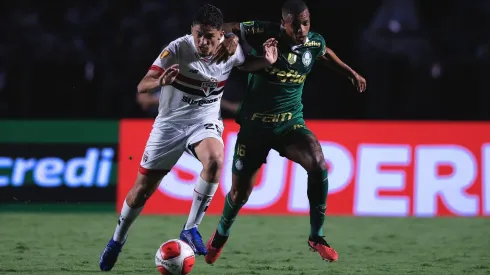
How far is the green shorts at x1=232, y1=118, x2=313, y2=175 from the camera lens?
900cm

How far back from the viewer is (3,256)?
9.22 meters

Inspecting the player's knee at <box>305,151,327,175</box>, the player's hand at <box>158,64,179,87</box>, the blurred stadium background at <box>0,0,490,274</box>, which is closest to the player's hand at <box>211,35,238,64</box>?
the player's hand at <box>158,64,179,87</box>

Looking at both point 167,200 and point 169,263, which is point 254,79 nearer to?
point 169,263

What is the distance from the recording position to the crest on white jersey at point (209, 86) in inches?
331

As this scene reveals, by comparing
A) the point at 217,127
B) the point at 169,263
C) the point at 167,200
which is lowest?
the point at 167,200

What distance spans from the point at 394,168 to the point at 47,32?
5.39 metres

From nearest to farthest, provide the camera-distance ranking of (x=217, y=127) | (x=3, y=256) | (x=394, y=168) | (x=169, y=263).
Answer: (x=169, y=263)
(x=217, y=127)
(x=3, y=256)
(x=394, y=168)

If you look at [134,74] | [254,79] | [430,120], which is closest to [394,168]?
[430,120]

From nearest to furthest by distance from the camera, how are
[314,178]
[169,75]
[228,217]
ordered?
[169,75]
[314,178]
[228,217]

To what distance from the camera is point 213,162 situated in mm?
8289

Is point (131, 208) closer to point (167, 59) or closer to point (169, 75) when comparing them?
point (167, 59)

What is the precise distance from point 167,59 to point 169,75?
558 mm

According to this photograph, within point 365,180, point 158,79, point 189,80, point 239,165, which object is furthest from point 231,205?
point 365,180

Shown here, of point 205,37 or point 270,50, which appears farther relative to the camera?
point 270,50
